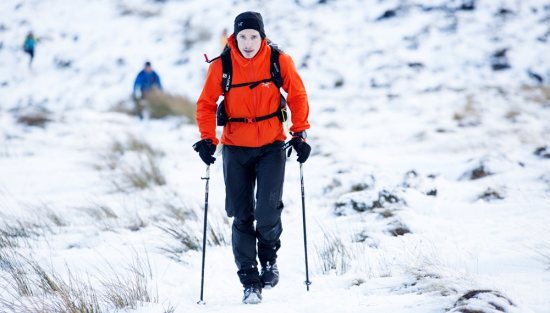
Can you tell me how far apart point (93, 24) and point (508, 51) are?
2225cm

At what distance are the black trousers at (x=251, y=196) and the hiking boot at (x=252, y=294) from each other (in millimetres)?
57

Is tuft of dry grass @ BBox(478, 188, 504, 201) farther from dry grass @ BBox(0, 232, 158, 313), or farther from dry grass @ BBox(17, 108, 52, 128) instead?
dry grass @ BBox(17, 108, 52, 128)

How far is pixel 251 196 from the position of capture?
3.40 meters

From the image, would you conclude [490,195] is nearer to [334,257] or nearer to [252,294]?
[334,257]

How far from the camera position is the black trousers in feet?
10.8

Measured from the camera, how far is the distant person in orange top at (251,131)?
3.16 metres

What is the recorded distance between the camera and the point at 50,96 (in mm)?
19359

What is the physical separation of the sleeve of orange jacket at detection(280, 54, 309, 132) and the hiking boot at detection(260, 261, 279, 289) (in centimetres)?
114

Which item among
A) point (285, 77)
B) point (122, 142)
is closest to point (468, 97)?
point (122, 142)

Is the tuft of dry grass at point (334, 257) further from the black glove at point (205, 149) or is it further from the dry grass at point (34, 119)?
the dry grass at point (34, 119)

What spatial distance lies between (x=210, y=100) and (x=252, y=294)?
1.45 m

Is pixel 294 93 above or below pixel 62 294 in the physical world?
above

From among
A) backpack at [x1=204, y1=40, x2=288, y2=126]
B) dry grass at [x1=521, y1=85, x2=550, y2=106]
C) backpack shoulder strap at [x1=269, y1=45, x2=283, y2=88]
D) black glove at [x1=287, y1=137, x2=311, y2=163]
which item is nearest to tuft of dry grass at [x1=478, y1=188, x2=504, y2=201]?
black glove at [x1=287, y1=137, x2=311, y2=163]

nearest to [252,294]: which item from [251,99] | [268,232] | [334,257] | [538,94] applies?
[268,232]
